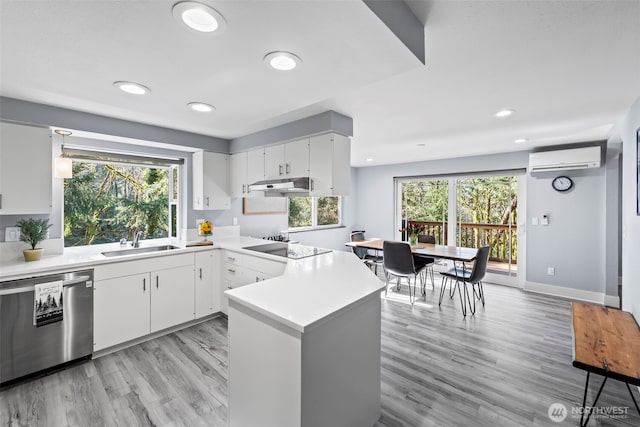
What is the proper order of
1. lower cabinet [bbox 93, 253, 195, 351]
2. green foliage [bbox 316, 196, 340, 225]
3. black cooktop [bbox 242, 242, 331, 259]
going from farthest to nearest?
green foliage [bbox 316, 196, 340, 225] → black cooktop [bbox 242, 242, 331, 259] → lower cabinet [bbox 93, 253, 195, 351]

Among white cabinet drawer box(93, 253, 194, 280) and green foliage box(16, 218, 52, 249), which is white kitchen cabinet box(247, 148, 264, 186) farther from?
green foliage box(16, 218, 52, 249)

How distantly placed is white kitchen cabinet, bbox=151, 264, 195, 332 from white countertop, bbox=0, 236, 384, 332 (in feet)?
0.78

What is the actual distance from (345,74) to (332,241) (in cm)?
491

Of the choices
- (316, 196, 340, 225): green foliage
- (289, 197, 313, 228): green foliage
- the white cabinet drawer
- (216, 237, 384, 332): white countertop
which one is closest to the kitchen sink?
the white cabinet drawer

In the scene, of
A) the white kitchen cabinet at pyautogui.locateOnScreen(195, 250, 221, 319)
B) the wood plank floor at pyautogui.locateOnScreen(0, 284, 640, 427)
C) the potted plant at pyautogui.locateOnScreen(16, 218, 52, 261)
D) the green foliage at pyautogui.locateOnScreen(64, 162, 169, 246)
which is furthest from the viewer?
the white kitchen cabinet at pyautogui.locateOnScreen(195, 250, 221, 319)

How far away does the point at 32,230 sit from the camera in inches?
98.0

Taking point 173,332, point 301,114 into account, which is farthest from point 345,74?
point 173,332

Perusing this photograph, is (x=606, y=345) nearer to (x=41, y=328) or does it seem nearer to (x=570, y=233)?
(x=570, y=233)

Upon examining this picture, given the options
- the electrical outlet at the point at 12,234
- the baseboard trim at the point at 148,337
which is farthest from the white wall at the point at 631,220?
the electrical outlet at the point at 12,234

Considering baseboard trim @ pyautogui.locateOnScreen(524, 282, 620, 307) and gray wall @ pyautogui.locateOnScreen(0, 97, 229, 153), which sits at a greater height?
gray wall @ pyautogui.locateOnScreen(0, 97, 229, 153)

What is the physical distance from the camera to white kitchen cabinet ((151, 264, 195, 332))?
2.89 metres

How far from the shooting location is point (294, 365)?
4.33 feet

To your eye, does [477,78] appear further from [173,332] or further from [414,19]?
[173,332]

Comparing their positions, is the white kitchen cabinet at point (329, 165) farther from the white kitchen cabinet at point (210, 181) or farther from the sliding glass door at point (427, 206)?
the sliding glass door at point (427, 206)
